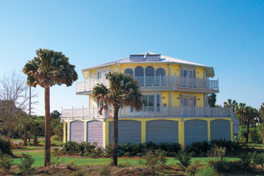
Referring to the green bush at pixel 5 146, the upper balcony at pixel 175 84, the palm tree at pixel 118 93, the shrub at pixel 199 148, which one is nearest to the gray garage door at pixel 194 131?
the shrub at pixel 199 148

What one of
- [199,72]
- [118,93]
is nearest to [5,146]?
[118,93]

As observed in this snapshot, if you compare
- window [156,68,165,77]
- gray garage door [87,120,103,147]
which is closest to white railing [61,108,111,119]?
gray garage door [87,120,103,147]

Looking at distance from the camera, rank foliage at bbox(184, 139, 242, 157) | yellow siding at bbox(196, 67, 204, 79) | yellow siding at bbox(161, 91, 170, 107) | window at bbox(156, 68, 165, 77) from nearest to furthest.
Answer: foliage at bbox(184, 139, 242, 157) → yellow siding at bbox(161, 91, 170, 107) → window at bbox(156, 68, 165, 77) → yellow siding at bbox(196, 67, 204, 79)

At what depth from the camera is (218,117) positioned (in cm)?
2888

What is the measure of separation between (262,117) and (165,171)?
45116mm

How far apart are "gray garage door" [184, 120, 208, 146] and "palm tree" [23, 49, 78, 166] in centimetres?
1202

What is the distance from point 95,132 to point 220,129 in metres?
12.4

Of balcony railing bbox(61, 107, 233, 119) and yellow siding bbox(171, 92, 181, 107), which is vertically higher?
yellow siding bbox(171, 92, 181, 107)

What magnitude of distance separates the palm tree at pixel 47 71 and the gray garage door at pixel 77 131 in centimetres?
948

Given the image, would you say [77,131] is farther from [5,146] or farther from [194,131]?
[194,131]

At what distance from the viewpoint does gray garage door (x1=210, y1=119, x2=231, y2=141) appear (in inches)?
1130

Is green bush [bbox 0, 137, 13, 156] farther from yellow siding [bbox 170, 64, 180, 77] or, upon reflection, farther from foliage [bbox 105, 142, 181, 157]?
yellow siding [bbox 170, 64, 180, 77]

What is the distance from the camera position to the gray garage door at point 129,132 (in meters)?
26.3

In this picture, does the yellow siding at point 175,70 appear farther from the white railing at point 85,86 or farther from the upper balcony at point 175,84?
the white railing at point 85,86
